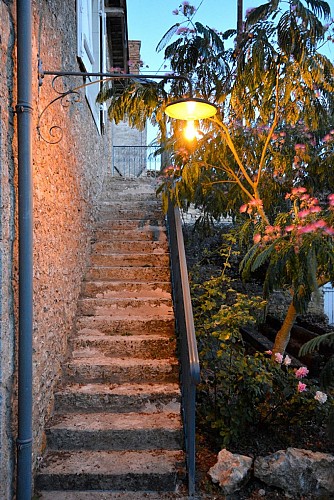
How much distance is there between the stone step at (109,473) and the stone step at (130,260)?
8.09 feet

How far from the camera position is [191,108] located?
3121mm

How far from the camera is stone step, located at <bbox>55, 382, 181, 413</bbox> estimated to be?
337 centimetres

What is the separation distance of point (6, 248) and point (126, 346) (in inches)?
73.3

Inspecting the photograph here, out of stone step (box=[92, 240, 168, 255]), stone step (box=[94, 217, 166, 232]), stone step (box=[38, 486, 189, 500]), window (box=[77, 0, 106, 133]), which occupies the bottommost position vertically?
stone step (box=[38, 486, 189, 500])

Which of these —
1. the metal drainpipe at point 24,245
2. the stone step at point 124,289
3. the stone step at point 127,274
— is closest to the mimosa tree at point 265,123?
the stone step at point 127,274

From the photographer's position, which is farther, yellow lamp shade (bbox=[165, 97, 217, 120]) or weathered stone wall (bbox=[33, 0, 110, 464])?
yellow lamp shade (bbox=[165, 97, 217, 120])

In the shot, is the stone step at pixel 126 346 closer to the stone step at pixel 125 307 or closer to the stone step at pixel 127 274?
the stone step at pixel 125 307

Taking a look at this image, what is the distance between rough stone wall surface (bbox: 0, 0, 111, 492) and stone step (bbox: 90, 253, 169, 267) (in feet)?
0.59

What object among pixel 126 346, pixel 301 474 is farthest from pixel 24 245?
pixel 301 474

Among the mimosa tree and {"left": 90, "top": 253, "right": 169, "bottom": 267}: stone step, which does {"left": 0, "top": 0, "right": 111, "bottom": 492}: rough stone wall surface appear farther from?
the mimosa tree

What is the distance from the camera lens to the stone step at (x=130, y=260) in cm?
510

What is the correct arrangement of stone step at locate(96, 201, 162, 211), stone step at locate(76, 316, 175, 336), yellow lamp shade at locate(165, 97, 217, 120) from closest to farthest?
yellow lamp shade at locate(165, 97, 217, 120), stone step at locate(76, 316, 175, 336), stone step at locate(96, 201, 162, 211)

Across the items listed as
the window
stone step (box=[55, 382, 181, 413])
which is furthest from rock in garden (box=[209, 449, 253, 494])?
the window

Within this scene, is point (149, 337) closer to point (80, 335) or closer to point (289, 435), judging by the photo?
point (80, 335)
